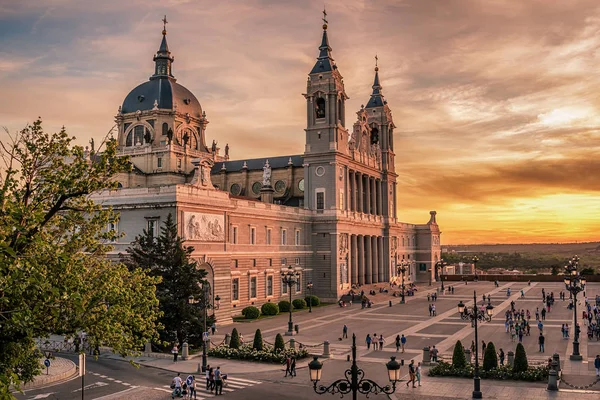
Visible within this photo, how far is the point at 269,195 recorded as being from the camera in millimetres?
83000

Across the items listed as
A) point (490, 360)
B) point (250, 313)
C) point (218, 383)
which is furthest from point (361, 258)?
point (218, 383)

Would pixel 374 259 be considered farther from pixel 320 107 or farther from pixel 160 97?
pixel 160 97

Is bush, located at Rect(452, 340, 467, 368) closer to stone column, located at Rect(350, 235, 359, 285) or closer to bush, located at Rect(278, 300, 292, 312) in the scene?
bush, located at Rect(278, 300, 292, 312)

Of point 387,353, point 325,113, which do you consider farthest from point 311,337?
point 325,113

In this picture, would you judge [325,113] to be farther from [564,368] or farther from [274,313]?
[564,368]

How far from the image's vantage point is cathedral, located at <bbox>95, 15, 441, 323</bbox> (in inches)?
2125

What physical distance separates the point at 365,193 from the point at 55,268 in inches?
3172

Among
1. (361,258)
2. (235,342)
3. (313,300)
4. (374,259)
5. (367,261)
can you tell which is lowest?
(313,300)

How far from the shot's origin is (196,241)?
2072 inches

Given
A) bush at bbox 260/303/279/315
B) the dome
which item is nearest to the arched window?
the dome

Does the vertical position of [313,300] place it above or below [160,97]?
below

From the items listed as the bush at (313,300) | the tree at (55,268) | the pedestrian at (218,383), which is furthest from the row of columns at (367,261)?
the tree at (55,268)

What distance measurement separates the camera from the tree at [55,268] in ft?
48.7

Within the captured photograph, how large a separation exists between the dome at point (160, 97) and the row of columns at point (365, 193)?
26.7m
